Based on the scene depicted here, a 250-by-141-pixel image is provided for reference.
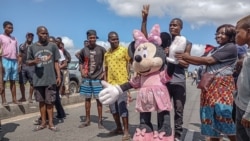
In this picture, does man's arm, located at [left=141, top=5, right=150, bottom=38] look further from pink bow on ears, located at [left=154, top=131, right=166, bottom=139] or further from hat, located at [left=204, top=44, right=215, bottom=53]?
pink bow on ears, located at [left=154, top=131, right=166, bottom=139]

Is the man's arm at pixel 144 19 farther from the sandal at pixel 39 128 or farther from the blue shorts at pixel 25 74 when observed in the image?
the blue shorts at pixel 25 74

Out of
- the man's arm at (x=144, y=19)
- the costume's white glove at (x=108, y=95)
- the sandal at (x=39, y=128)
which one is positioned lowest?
the sandal at (x=39, y=128)

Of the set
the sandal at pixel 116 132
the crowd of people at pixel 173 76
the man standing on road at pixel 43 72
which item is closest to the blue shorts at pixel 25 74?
the crowd of people at pixel 173 76

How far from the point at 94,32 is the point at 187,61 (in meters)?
3.17

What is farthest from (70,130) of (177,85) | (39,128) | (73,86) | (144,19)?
(73,86)

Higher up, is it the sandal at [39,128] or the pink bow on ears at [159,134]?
the pink bow on ears at [159,134]

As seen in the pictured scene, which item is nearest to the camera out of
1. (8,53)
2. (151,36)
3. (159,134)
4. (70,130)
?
(159,134)

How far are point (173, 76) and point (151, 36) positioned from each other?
71cm

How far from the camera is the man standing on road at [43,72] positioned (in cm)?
672

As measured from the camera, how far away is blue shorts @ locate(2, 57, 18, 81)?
8.23 m

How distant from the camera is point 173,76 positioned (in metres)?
5.31

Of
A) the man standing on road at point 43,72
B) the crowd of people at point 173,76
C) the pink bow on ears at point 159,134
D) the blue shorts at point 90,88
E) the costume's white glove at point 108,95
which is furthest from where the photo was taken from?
the blue shorts at point 90,88

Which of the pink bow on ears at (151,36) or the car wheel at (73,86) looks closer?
the pink bow on ears at (151,36)

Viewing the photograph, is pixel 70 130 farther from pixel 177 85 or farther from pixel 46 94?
pixel 177 85
